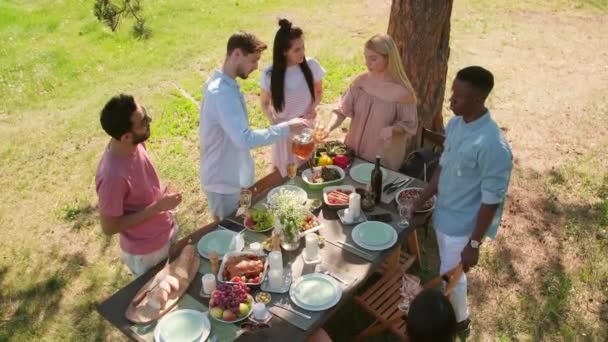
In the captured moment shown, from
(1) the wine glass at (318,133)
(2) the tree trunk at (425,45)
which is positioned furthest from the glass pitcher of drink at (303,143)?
(2) the tree trunk at (425,45)

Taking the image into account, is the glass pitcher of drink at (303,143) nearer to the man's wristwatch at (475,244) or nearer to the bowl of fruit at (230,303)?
the bowl of fruit at (230,303)

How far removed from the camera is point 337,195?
13.9 feet

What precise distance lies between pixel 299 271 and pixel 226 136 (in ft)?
4.57

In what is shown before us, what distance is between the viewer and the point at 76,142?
8.16 m

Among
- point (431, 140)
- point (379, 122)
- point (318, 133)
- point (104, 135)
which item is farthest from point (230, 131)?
point (104, 135)

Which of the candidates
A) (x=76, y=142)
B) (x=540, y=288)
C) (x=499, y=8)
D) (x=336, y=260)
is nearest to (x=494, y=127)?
(x=336, y=260)

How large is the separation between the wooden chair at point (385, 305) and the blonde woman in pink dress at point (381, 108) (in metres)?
1.26

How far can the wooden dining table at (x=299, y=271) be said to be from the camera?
3062 mm

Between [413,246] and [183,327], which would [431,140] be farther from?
[183,327]

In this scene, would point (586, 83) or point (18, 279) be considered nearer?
point (18, 279)

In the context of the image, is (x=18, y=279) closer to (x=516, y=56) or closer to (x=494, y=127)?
(x=494, y=127)

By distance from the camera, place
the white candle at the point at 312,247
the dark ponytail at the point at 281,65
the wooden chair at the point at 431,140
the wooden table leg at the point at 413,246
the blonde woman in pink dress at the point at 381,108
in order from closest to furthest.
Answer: the white candle at the point at 312,247 < the blonde woman in pink dress at the point at 381,108 < the dark ponytail at the point at 281,65 < the wooden table leg at the point at 413,246 < the wooden chair at the point at 431,140

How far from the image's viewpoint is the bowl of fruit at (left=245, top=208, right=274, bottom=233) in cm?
390

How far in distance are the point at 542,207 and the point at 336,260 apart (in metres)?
3.89
